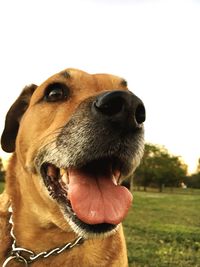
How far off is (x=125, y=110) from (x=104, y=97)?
19 cm

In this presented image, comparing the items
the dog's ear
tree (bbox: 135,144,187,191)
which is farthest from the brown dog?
tree (bbox: 135,144,187,191)

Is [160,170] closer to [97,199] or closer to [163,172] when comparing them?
[163,172]

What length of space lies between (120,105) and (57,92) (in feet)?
3.73

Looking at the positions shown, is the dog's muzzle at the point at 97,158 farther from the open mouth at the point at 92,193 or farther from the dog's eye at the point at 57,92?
the dog's eye at the point at 57,92

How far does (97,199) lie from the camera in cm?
372

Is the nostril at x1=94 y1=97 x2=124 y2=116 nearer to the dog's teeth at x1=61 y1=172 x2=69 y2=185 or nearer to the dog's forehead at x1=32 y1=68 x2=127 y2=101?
the dog's teeth at x1=61 y1=172 x2=69 y2=185

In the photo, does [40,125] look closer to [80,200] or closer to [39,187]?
[39,187]

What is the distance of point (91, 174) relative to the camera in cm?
390

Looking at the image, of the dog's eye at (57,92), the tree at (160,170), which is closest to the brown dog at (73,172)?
the dog's eye at (57,92)

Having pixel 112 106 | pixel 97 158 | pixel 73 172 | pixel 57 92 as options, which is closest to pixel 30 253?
pixel 73 172

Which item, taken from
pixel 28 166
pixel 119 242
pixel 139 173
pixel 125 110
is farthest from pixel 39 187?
pixel 139 173

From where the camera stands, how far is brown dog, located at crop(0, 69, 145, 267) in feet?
11.9

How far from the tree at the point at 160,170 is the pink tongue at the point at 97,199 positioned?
8229 cm

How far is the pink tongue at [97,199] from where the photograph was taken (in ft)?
11.9
